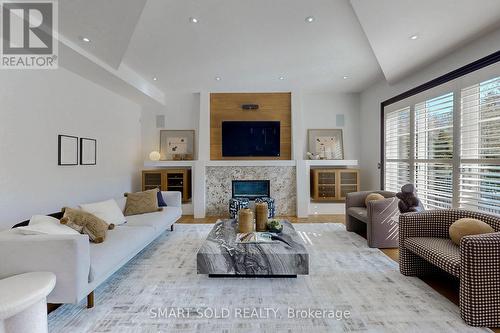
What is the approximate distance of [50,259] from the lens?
6.32 ft

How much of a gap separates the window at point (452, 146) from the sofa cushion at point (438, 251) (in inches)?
35.6

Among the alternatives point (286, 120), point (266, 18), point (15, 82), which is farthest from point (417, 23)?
point (15, 82)

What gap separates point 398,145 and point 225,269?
399cm

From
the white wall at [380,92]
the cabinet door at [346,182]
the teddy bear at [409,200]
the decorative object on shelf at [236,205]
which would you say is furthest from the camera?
the cabinet door at [346,182]

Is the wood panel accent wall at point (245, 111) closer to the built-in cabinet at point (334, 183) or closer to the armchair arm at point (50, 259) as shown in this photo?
the built-in cabinet at point (334, 183)

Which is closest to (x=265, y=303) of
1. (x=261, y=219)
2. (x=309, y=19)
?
(x=261, y=219)

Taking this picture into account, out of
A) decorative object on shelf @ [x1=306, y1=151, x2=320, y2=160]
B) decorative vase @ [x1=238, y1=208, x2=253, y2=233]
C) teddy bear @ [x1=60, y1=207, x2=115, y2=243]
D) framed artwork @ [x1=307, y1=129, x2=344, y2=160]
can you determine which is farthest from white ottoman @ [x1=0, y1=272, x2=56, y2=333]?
framed artwork @ [x1=307, y1=129, x2=344, y2=160]

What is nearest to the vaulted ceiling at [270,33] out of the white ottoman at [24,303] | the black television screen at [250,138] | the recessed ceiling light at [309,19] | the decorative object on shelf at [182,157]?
the recessed ceiling light at [309,19]

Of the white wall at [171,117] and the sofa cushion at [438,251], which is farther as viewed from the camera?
the white wall at [171,117]

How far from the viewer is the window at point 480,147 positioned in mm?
2781

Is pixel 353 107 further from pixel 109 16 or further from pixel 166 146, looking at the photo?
pixel 109 16

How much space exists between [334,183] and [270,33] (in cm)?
372

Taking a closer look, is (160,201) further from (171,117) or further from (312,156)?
(312,156)

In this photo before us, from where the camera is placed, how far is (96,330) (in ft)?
6.21
